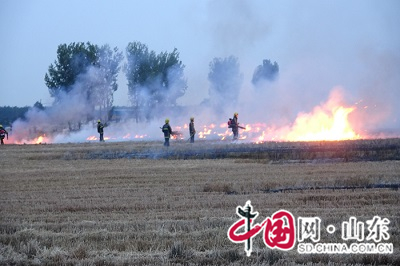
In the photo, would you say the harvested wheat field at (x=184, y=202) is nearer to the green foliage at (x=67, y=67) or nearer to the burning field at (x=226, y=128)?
the burning field at (x=226, y=128)

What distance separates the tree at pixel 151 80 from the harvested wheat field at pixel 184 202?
39185mm

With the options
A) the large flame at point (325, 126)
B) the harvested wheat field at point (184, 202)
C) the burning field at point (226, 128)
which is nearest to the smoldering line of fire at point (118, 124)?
the burning field at point (226, 128)

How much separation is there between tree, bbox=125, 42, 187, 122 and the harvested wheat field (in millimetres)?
39185

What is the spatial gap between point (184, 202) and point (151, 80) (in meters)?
54.1

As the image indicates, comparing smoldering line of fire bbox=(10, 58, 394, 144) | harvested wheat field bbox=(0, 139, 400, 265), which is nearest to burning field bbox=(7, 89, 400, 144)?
smoldering line of fire bbox=(10, 58, 394, 144)

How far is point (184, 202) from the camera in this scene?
512 inches

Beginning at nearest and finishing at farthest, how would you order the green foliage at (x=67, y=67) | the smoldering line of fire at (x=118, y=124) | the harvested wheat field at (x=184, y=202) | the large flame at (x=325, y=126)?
the harvested wheat field at (x=184, y=202)
the large flame at (x=325, y=126)
the smoldering line of fire at (x=118, y=124)
the green foliage at (x=67, y=67)

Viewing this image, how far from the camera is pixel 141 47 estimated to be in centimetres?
6969

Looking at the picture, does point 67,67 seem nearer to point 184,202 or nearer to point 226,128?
point 226,128

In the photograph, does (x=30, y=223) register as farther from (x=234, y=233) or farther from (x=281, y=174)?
(x=281, y=174)

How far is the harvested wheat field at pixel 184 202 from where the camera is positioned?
27.7ft

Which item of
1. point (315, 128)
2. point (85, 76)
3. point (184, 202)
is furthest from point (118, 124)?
point (184, 202)

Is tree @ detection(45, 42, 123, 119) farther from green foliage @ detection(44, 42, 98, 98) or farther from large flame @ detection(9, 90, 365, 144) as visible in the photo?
large flame @ detection(9, 90, 365, 144)

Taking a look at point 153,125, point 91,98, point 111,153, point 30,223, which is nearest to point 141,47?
point 91,98
